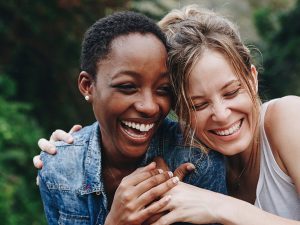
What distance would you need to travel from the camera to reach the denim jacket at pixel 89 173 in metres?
2.76

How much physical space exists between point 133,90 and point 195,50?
14.7 inches

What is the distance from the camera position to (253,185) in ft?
9.93

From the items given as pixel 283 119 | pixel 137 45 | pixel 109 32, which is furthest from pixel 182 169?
pixel 109 32

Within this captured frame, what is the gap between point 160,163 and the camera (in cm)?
272

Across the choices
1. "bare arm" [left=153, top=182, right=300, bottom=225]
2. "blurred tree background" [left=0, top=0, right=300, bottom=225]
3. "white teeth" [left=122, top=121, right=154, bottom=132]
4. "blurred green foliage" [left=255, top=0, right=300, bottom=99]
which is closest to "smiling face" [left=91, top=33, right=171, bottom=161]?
"white teeth" [left=122, top=121, right=154, bottom=132]

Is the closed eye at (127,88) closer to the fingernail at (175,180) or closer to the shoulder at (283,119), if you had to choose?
the fingernail at (175,180)

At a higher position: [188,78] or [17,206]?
[188,78]

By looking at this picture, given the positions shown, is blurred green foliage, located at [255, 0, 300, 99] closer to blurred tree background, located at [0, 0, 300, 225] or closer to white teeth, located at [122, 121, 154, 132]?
blurred tree background, located at [0, 0, 300, 225]

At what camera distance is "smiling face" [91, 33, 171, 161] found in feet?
8.13

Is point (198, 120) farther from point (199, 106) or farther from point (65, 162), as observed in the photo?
point (65, 162)

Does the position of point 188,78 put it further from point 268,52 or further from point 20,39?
point 268,52

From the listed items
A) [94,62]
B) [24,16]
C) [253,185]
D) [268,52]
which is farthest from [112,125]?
[268,52]

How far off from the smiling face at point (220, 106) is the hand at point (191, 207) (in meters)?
0.32

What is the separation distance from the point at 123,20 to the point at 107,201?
3.14ft
